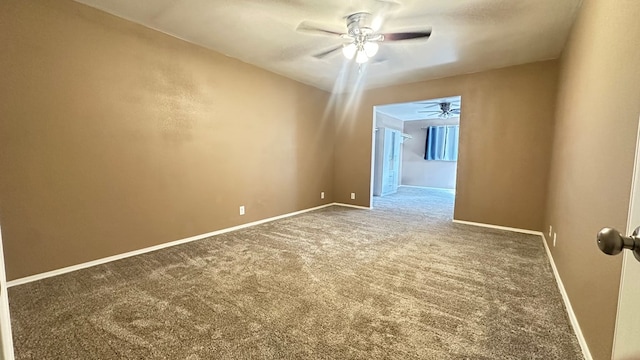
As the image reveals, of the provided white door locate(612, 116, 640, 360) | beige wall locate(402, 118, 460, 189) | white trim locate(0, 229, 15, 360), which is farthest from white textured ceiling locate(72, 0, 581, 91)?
beige wall locate(402, 118, 460, 189)

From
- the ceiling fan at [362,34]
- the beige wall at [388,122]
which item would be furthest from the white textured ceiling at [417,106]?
the ceiling fan at [362,34]

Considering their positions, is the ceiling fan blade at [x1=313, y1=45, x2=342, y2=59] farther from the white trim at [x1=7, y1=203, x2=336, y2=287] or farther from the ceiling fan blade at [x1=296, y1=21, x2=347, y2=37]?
the white trim at [x1=7, y1=203, x2=336, y2=287]

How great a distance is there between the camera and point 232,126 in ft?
12.1

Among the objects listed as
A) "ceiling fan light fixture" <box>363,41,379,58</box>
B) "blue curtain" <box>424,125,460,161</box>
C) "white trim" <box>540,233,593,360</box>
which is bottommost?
"white trim" <box>540,233,593,360</box>

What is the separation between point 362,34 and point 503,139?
8.94 ft

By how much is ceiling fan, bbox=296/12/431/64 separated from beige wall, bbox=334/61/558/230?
80.0 inches

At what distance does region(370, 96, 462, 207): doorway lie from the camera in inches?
288

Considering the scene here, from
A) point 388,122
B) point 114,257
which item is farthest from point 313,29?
point 388,122

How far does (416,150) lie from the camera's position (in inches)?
364

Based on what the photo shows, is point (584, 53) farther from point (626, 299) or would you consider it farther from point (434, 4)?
point (626, 299)

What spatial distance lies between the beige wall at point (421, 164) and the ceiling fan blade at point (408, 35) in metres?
6.63

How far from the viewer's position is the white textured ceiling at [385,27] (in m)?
2.37

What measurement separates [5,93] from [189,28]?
63.2 inches

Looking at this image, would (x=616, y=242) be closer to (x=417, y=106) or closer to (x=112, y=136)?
(x=112, y=136)
